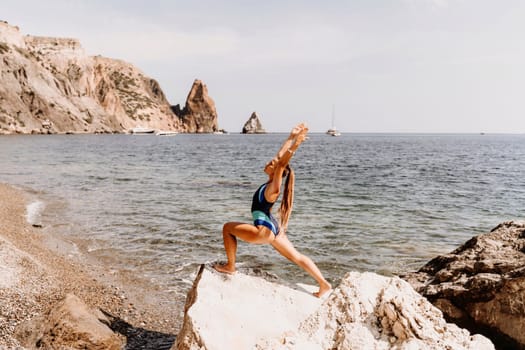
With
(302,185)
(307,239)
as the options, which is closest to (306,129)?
(307,239)

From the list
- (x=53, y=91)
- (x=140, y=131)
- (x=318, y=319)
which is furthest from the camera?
(x=140, y=131)

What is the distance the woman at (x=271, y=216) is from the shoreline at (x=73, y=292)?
2.33 meters

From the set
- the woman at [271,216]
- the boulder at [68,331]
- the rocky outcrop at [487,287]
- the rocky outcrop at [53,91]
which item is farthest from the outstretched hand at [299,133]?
the rocky outcrop at [53,91]

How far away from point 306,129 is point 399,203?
1609 cm

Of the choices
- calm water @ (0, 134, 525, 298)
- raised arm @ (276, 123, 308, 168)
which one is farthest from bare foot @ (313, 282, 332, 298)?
calm water @ (0, 134, 525, 298)

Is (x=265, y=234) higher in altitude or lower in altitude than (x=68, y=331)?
higher

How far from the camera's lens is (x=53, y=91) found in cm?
9806

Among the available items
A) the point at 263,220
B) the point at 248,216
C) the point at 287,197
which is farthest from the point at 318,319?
the point at 248,216

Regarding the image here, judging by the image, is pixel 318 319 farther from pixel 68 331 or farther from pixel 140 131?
pixel 140 131

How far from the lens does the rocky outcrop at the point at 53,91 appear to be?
283ft

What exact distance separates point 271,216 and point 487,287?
10.1ft

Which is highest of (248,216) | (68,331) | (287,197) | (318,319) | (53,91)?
(53,91)

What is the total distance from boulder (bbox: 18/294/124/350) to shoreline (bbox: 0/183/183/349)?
204 mm

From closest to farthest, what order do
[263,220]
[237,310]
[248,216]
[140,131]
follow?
[237,310] → [263,220] → [248,216] → [140,131]
